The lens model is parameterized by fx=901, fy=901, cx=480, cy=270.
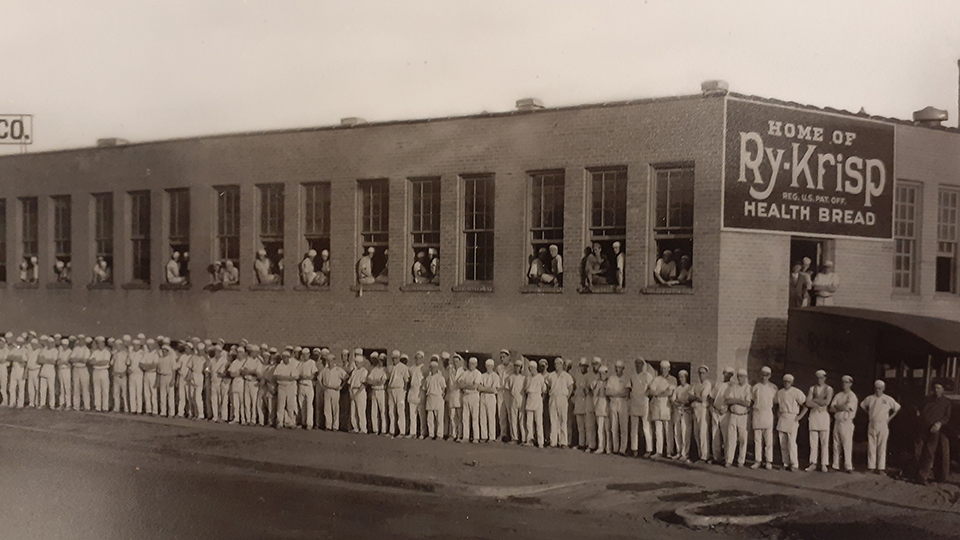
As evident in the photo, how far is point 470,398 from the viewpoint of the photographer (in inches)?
655

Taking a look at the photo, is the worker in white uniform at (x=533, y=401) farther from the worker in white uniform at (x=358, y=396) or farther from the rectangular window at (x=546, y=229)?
the worker in white uniform at (x=358, y=396)

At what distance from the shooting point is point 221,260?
20.3 meters

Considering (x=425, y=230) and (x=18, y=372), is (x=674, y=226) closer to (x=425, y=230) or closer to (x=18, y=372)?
(x=425, y=230)

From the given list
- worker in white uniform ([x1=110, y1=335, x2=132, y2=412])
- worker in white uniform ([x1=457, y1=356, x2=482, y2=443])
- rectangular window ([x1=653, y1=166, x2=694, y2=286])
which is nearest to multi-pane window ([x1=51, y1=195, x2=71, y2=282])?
worker in white uniform ([x1=110, y1=335, x2=132, y2=412])

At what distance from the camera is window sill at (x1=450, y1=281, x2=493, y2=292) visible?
18688mm

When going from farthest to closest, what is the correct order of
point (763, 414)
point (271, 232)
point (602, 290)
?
1. point (271, 232)
2. point (602, 290)
3. point (763, 414)

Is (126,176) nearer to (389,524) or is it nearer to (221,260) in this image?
(221,260)

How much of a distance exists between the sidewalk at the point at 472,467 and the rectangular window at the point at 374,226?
398 cm

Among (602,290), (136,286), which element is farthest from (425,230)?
(136,286)

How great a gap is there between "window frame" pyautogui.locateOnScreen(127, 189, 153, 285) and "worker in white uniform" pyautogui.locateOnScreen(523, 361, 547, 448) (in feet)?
33.1

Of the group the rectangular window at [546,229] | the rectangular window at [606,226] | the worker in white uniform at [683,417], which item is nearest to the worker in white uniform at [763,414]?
the worker in white uniform at [683,417]

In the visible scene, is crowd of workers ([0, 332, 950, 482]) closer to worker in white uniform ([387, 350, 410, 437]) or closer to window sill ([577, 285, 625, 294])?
worker in white uniform ([387, 350, 410, 437])

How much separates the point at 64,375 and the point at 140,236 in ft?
11.8

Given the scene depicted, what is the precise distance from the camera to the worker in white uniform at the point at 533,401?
1612cm
